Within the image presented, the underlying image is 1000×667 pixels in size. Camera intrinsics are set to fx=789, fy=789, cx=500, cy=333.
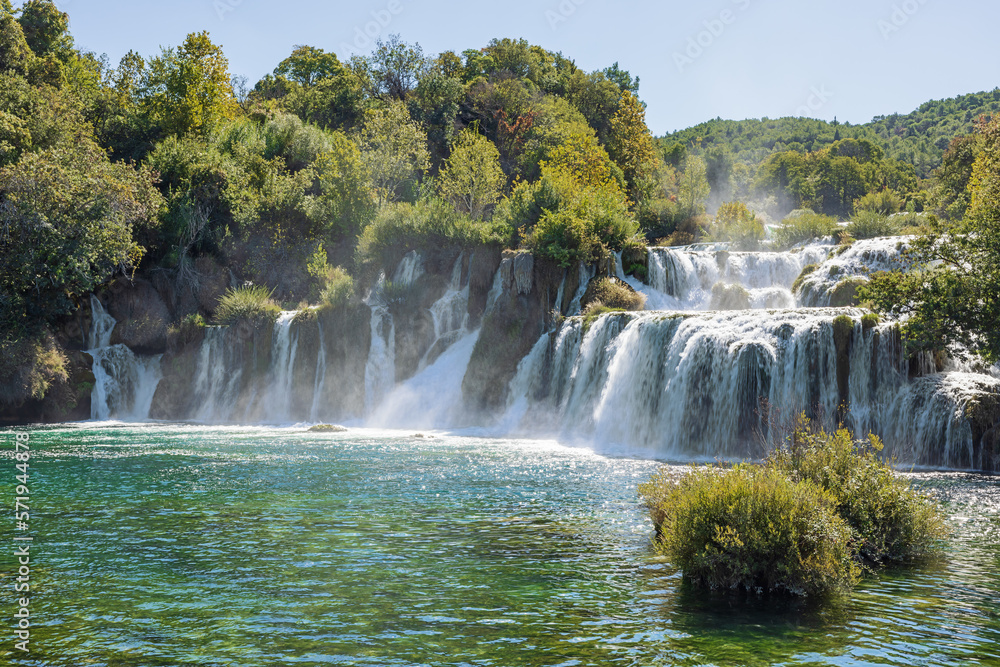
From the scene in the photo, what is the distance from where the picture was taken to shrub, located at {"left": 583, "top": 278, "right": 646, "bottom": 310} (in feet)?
116

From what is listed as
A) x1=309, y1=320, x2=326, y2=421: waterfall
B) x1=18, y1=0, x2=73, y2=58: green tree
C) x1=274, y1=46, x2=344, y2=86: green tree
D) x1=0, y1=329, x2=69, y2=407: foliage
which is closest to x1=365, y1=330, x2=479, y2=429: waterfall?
x1=309, y1=320, x2=326, y2=421: waterfall

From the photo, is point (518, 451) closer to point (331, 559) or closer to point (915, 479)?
point (915, 479)

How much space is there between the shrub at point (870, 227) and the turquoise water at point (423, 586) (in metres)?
25.9

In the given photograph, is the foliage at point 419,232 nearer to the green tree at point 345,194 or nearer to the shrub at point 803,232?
the green tree at point 345,194

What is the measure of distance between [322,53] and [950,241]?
77.8 metres

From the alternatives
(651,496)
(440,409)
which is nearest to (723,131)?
(440,409)

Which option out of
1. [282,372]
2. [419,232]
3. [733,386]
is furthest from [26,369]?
[733,386]

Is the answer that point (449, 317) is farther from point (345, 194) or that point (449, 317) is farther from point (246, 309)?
point (345, 194)

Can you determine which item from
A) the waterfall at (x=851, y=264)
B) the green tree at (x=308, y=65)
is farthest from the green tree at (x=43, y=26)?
the waterfall at (x=851, y=264)

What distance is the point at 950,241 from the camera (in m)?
22.3

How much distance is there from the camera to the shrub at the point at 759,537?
9.41 metres

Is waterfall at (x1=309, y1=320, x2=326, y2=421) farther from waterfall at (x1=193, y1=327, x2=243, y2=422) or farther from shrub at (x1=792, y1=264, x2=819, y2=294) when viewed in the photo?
shrub at (x1=792, y1=264, x2=819, y2=294)

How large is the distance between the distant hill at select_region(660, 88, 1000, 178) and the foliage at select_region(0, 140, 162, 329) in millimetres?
83595

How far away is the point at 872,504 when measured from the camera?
11188 millimetres
